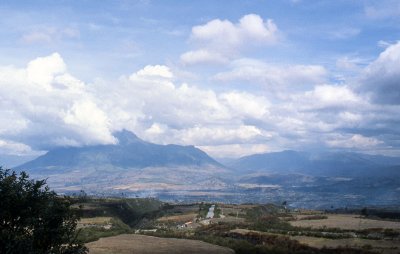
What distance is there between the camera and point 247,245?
72938mm

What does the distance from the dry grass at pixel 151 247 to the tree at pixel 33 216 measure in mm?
30031

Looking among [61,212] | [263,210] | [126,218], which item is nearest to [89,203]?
[126,218]

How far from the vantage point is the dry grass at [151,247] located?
217ft

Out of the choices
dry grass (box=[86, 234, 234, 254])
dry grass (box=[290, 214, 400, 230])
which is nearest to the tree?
dry grass (box=[86, 234, 234, 254])

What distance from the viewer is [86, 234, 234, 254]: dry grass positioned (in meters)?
66.1

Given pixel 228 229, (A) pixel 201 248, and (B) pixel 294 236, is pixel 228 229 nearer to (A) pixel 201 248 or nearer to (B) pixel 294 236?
(B) pixel 294 236

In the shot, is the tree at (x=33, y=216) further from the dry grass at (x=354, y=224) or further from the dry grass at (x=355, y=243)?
the dry grass at (x=354, y=224)

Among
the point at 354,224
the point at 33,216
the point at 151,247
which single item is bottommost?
the point at 354,224

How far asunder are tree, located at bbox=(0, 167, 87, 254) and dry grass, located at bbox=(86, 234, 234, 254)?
30031 mm

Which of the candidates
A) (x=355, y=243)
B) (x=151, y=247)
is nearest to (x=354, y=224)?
(x=355, y=243)

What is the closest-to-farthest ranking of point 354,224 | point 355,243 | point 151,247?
point 151,247 → point 355,243 → point 354,224

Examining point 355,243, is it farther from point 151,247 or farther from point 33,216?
point 33,216

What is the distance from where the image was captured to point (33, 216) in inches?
1361

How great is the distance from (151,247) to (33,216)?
38.2 m
